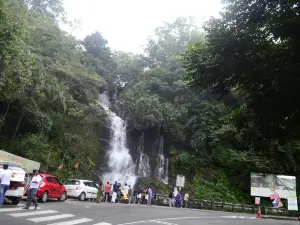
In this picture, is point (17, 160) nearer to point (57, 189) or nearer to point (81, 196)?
point (57, 189)

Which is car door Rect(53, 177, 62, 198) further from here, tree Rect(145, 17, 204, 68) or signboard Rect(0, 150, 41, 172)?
tree Rect(145, 17, 204, 68)

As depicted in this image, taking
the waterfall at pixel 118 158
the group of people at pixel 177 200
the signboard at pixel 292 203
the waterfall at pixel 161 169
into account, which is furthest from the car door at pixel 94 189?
the signboard at pixel 292 203

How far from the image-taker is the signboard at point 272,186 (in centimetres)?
2894

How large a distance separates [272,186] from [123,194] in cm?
1583

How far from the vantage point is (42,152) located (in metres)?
24.5

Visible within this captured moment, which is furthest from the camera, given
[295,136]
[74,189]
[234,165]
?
[234,165]

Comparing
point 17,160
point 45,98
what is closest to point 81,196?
point 17,160

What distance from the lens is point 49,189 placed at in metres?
16.0

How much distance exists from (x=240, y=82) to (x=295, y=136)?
2.43 metres

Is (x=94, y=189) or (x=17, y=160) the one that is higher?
(x=17, y=160)

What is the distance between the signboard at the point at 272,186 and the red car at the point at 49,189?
20.3 meters

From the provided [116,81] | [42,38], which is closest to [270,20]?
[42,38]

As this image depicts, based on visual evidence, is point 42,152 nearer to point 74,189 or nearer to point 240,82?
point 74,189

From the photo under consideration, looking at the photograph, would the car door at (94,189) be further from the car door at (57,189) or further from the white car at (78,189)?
the car door at (57,189)
